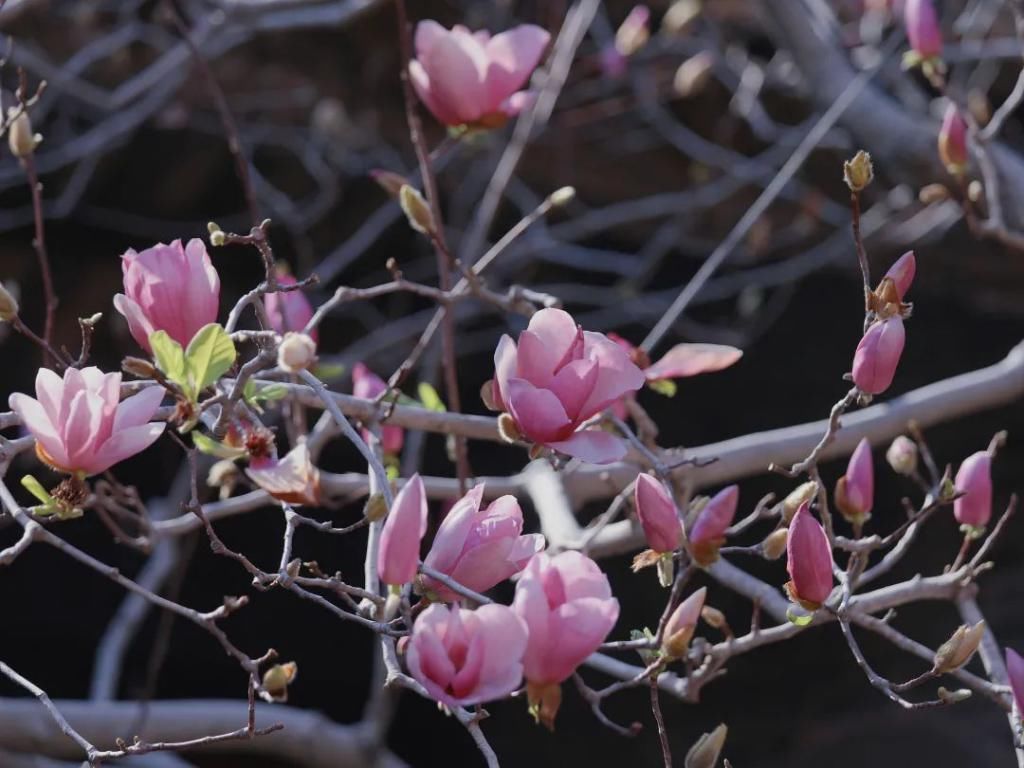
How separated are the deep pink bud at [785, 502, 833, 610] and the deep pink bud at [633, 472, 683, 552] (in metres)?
0.07

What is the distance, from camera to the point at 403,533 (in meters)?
0.53

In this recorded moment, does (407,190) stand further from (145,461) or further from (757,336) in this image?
(757,336)

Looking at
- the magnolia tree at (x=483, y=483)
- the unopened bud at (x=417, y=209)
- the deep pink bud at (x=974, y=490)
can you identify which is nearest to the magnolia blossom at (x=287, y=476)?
the magnolia tree at (x=483, y=483)

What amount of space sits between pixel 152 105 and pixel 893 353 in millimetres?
1670

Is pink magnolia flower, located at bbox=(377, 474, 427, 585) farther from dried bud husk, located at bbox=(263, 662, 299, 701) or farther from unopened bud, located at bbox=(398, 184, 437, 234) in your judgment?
unopened bud, located at bbox=(398, 184, 437, 234)

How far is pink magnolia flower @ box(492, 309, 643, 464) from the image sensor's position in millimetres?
586

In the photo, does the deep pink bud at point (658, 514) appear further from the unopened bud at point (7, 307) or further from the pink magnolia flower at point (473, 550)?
the unopened bud at point (7, 307)

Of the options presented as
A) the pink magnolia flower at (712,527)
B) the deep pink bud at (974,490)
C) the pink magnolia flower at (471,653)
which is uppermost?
the pink magnolia flower at (471,653)

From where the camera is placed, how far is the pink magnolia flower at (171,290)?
0.61 m

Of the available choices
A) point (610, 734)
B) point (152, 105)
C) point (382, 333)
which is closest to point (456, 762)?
point (610, 734)

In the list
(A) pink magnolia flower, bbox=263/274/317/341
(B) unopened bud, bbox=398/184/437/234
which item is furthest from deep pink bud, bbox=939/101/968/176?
(A) pink magnolia flower, bbox=263/274/317/341

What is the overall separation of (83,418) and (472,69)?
44 centimetres

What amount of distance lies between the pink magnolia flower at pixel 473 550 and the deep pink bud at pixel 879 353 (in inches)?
8.9

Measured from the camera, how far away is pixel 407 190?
2.68 feet
